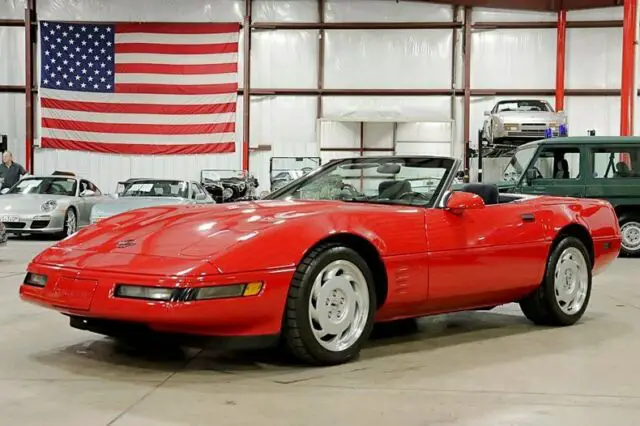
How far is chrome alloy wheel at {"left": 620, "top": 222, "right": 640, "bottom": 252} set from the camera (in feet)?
35.7

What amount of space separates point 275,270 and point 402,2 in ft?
59.4

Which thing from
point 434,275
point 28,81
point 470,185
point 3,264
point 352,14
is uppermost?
point 352,14

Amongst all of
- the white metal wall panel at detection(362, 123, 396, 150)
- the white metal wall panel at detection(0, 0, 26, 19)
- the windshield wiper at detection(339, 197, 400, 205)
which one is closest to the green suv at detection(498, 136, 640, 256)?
the windshield wiper at detection(339, 197, 400, 205)

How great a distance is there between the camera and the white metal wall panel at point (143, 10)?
20.2 m

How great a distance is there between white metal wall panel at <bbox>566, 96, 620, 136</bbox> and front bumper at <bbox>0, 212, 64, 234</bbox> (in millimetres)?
13736

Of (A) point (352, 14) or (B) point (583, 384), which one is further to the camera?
(A) point (352, 14)

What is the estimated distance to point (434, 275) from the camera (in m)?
4.00

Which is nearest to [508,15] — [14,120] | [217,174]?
[217,174]

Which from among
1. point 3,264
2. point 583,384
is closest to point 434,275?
point 583,384

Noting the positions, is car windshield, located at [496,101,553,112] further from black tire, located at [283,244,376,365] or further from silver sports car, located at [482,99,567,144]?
black tire, located at [283,244,376,365]

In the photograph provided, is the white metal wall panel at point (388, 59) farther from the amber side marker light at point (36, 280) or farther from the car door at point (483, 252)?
the amber side marker light at point (36, 280)

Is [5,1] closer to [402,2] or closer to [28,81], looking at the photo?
[28,81]

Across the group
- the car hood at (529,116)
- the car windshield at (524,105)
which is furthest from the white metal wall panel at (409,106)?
the car hood at (529,116)

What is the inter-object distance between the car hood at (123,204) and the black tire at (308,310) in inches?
291
